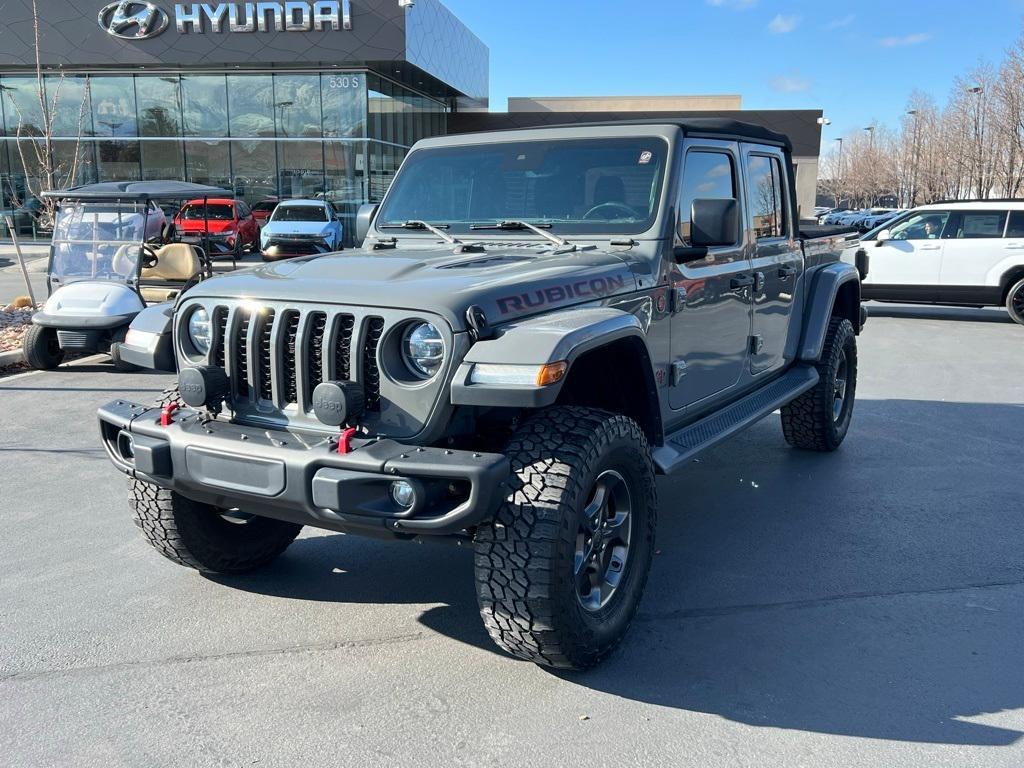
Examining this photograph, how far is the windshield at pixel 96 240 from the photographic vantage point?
989cm

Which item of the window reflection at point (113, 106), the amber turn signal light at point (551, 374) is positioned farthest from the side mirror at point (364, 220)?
the window reflection at point (113, 106)

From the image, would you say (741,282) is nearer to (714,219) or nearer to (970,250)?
(714,219)

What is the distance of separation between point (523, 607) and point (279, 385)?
1.20 meters

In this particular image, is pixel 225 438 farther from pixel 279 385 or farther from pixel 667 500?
pixel 667 500

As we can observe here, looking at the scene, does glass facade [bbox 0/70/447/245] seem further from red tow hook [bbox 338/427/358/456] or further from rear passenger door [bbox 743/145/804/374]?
red tow hook [bbox 338/427/358/456]

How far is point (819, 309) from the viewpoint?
19.0ft

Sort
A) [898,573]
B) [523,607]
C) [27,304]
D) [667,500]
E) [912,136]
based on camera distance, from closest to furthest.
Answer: [523,607]
[898,573]
[667,500]
[27,304]
[912,136]

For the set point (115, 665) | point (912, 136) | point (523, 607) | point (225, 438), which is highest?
point (912, 136)

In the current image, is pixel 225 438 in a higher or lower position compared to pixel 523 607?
higher

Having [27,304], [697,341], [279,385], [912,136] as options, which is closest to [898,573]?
[697,341]

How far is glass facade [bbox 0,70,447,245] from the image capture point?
26031 mm

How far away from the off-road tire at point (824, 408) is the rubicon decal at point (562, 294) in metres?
2.76

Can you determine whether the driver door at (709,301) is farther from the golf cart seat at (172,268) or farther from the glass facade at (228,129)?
the glass facade at (228,129)

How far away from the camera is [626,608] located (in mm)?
3391
